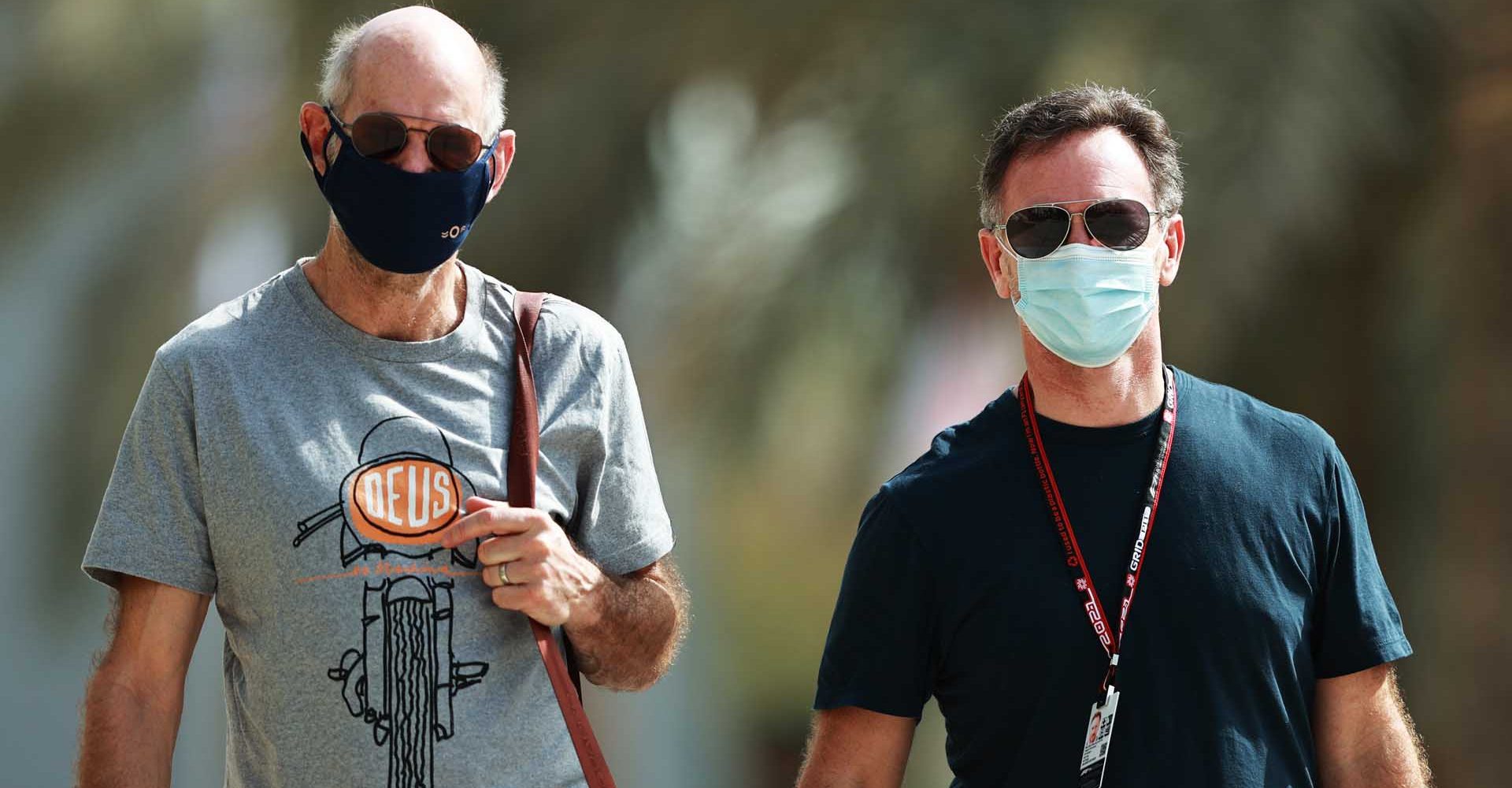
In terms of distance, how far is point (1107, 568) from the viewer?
7.38 feet

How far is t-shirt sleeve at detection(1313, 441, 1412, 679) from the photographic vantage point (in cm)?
224

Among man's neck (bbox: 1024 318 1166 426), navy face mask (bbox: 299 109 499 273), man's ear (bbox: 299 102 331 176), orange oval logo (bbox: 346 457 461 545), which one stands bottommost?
orange oval logo (bbox: 346 457 461 545)

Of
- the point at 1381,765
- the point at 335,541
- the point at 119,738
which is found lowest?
the point at 1381,765

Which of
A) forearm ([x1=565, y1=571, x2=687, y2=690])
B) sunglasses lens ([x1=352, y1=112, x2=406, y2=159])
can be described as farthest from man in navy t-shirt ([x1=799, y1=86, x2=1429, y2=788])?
sunglasses lens ([x1=352, y1=112, x2=406, y2=159])

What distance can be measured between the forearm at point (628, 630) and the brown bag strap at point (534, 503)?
0.21 feet

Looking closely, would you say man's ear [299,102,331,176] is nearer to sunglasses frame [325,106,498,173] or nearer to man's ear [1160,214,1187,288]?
sunglasses frame [325,106,498,173]

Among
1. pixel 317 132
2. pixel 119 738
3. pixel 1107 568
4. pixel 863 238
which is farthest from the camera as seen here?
pixel 863 238

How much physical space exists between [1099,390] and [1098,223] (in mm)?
263

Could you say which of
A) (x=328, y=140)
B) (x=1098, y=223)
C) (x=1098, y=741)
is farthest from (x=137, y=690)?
(x=1098, y=223)

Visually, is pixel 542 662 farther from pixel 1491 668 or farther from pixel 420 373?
pixel 1491 668

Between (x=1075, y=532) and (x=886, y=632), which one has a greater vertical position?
(x=1075, y=532)

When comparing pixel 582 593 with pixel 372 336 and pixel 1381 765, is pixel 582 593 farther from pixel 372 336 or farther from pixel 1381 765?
pixel 1381 765

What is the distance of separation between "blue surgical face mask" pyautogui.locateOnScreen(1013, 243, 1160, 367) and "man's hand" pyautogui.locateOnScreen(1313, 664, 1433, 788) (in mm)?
603

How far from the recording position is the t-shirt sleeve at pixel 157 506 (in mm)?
2145
